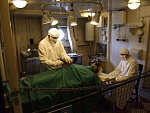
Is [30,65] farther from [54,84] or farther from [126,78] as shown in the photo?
[126,78]

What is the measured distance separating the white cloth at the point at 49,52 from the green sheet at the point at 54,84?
2.19 feet

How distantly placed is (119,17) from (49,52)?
2.39m

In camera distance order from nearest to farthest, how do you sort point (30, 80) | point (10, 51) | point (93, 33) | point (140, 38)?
point (10, 51) → point (30, 80) → point (140, 38) → point (93, 33)

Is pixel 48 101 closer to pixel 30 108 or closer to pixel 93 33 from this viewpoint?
pixel 30 108

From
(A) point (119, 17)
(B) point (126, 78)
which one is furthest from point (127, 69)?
(A) point (119, 17)

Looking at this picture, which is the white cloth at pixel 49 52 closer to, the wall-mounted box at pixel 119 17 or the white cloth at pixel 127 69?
the white cloth at pixel 127 69

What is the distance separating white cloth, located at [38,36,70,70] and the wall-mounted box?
2053mm

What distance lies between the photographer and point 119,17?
395 cm

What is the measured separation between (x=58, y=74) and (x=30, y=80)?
372 mm

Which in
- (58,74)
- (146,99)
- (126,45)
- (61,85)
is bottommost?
(146,99)

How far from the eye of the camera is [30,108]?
154cm

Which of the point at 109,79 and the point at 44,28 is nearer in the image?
the point at 109,79

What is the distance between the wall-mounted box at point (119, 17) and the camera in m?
3.85

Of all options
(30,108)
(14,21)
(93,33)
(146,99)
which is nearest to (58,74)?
(30,108)
